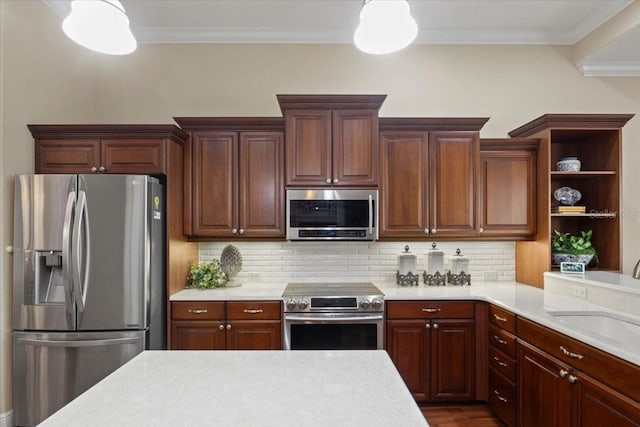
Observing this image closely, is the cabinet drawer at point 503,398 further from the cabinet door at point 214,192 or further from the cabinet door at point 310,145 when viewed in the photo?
the cabinet door at point 214,192

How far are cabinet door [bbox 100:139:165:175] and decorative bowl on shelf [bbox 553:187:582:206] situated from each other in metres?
3.37

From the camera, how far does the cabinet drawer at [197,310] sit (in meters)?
2.81

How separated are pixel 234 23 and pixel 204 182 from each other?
1.55 meters

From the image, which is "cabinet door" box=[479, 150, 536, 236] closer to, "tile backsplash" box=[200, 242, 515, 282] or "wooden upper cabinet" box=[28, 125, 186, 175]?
"tile backsplash" box=[200, 242, 515, 282]

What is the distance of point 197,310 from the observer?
2812 mm

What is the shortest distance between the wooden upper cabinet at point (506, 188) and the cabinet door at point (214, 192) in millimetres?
2220

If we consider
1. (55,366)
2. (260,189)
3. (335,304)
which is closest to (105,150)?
(260,189)

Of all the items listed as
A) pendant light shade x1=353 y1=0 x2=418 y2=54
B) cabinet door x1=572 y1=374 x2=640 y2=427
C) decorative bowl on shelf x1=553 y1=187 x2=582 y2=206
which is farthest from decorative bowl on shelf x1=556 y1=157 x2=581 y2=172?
pendant light shade x1=353 y1=0 x2=418 y2=54

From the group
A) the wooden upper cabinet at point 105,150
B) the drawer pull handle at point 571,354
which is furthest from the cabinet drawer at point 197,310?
the drawer pull handle at point 571,354

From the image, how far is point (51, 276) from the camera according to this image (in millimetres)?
2561

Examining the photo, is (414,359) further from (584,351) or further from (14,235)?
(14,235)

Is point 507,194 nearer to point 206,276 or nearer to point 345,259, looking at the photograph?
point 345,259

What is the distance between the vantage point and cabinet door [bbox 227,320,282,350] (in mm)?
2803

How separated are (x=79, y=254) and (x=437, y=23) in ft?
11.8
